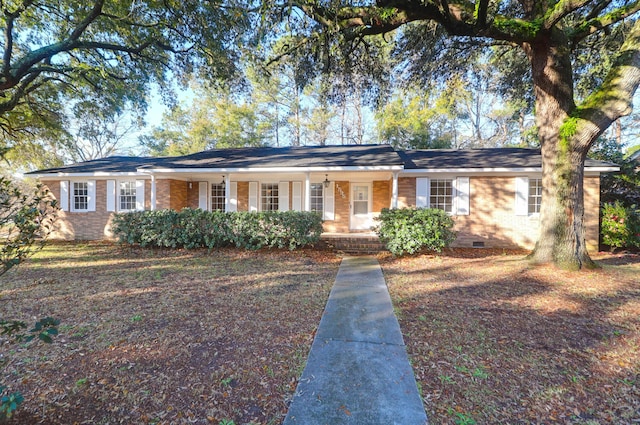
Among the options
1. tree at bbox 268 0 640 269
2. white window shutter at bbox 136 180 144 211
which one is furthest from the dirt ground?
white window shutter at bbox 136 180 144 211

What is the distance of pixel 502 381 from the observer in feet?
8.47

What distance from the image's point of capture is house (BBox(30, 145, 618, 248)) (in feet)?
31.9

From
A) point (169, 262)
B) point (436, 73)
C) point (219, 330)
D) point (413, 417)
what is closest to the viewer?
point (413, 417)

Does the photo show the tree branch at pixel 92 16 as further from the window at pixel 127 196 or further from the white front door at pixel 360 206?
the white front door at pixel 360 206

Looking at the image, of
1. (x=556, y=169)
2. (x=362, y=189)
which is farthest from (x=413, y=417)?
(x=362, y=189)

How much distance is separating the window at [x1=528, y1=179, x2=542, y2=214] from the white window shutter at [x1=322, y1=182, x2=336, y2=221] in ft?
23.3

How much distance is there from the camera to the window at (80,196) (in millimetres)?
11984

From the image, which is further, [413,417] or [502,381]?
[502,381]

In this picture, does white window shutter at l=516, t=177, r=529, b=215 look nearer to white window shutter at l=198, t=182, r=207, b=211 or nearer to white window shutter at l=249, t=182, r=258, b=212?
white window shutter at l=249, t=182, r=258, b=212

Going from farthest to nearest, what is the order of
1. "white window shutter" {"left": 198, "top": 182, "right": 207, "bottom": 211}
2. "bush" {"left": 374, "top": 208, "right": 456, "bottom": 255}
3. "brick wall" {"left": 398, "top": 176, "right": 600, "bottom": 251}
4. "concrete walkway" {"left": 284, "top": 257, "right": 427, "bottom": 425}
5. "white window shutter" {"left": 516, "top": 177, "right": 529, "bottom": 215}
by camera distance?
"white window shutter" {"left": 198, "top": 182, "right": 207, "bottom": 211}
"brick wall" {"left": 398, "top": 176, "right": 600, "bottom": 251}
"white window shutter" {"left": 516, "top": 177, "right": 529, "bottom": 215}
"bush" {"left": 374, "top": 208, "right": 456, "bottom": 255}
"concrete walkway" {"left": 284, "top": 257, "right": 427, "bottom": 425}

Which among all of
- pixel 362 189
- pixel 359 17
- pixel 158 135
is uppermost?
pixel 158 135

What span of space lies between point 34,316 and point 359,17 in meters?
8.12

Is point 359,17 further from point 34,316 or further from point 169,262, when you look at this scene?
point 34,316

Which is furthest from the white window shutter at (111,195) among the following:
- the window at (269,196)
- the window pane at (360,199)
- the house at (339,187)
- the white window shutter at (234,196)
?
the window pane at (360,199)
